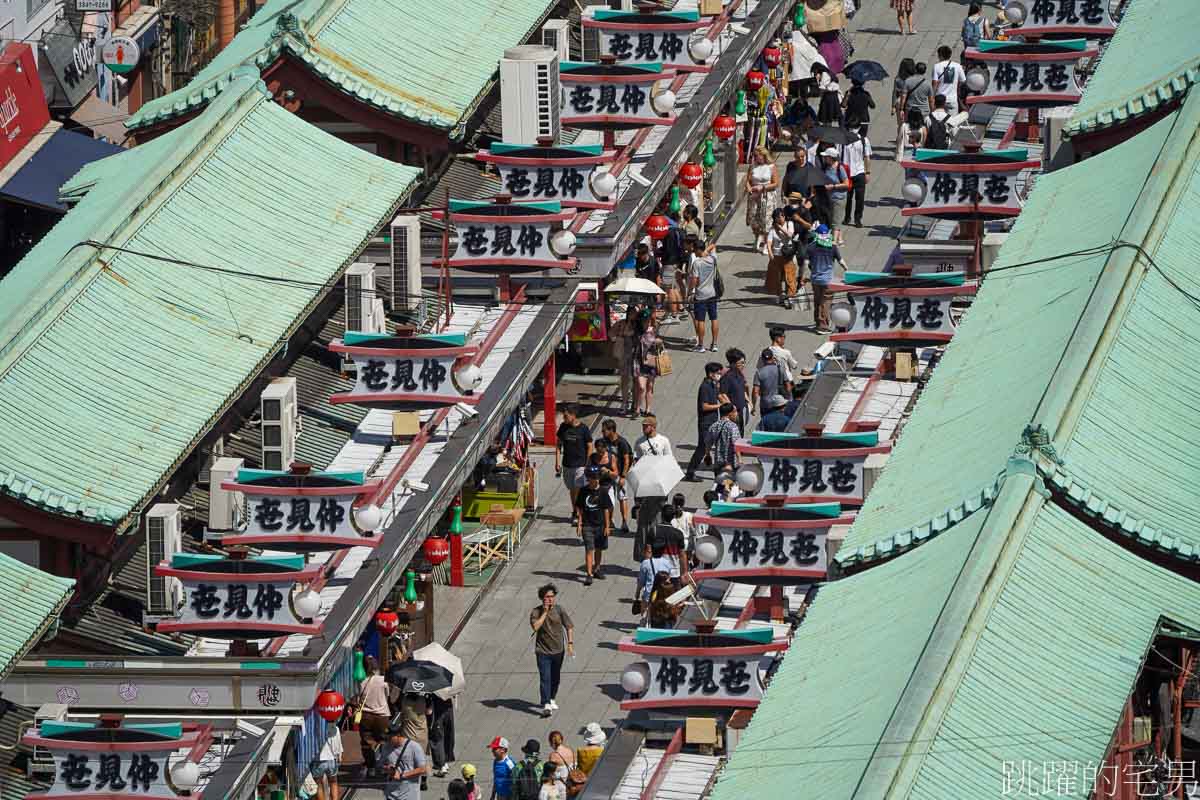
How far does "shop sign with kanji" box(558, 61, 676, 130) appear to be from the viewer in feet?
205

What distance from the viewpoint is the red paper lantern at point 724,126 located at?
67.3 meters

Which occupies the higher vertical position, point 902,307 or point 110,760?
point 902,307

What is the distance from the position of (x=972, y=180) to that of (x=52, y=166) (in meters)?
19.2

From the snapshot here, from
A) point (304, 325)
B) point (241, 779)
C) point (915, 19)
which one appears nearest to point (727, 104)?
point (915, 19)

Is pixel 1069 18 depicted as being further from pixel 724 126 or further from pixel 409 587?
pixel 409 587

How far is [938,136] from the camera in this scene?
64.7 metres

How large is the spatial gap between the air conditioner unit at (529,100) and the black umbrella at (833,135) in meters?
5.84

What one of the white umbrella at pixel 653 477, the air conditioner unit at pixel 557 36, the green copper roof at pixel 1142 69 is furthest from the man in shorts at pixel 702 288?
the white umbrella at pixel 653 477

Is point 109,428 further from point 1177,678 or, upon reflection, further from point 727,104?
point 727,104

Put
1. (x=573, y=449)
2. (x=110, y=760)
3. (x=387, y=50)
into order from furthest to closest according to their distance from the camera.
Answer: (x=387, y=50), (x=573, y=449), (x=110, y=760)

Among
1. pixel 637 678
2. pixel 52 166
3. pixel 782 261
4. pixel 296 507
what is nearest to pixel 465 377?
pixel 296 507

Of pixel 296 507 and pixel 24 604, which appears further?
pixel 296 507

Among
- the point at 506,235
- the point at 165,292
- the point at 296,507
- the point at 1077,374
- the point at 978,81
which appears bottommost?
the point at 296,507

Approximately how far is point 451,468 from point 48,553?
7648 millimetres
